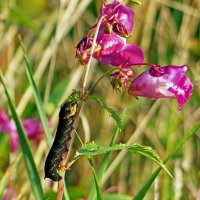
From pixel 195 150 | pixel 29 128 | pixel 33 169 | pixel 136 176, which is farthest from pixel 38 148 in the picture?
pixel 195 150

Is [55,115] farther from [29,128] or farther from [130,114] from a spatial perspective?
[130,114]

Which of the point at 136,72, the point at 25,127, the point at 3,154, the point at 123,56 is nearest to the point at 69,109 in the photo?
the point at 123,56

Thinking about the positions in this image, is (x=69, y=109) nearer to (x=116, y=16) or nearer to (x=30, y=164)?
(x=116, y=16)

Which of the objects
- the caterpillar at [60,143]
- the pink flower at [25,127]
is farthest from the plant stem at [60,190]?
the pink flower at [25,127]

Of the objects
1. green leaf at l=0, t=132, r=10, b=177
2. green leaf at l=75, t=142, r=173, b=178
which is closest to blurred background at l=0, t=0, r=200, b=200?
green leaf at l=0, t=132, r=10, b=177

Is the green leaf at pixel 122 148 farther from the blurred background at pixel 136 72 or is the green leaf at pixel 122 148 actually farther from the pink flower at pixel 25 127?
Answer: the blurred background at pixel 136 72
